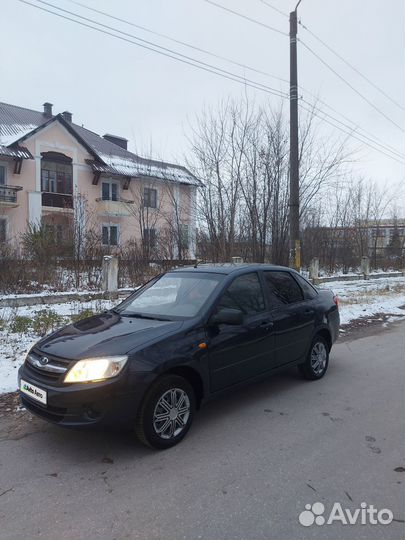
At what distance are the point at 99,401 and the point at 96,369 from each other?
0.25 m

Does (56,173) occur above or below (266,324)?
above

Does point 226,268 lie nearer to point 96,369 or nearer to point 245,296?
point 245,296

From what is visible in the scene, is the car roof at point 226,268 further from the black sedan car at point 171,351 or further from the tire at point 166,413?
the tire at point 166,413

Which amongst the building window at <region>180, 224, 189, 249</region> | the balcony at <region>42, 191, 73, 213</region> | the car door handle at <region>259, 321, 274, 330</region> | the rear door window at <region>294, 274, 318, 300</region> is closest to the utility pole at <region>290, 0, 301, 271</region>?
the rear door window at <region>294, 274, 318, 300</region>

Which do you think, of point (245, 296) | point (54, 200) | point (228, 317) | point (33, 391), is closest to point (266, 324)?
point (245, 296)

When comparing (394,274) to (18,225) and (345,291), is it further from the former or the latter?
(18,225)

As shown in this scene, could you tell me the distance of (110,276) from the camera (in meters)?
11.5

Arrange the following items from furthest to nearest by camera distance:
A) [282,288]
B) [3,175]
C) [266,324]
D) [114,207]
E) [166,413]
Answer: [114,207] < [3,175] < [282,288] < [266,324] < [166,413]

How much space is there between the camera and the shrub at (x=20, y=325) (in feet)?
24.5

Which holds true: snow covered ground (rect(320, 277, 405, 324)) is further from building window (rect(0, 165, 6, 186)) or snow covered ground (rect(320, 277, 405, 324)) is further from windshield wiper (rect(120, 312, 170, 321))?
building window (rect(0, 165, 6, 186))

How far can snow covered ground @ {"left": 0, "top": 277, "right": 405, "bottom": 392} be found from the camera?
5.91 m

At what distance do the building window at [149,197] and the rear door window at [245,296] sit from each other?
68.4 ft

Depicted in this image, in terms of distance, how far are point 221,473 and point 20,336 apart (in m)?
5.22

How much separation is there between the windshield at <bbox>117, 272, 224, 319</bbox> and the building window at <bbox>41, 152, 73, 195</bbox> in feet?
84.5
